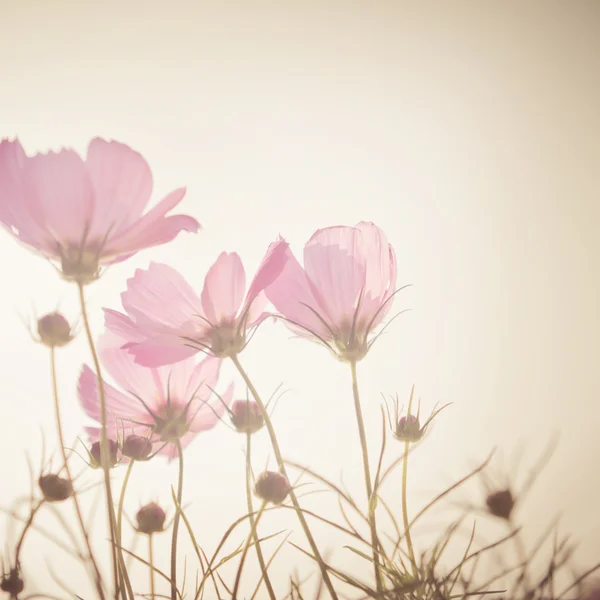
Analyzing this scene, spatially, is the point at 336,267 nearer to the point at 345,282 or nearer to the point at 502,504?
the point at 345,282

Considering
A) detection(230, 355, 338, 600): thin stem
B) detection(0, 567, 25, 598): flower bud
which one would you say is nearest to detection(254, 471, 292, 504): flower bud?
detection(230, 355, 338, 600): thin stem

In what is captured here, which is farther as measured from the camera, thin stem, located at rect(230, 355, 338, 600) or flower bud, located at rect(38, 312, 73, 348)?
flower bud, located at rect(38, 312, 73, 348)

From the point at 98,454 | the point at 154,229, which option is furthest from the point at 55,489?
the point at 154,229

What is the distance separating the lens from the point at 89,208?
234mm

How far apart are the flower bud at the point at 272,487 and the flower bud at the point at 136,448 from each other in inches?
2.5

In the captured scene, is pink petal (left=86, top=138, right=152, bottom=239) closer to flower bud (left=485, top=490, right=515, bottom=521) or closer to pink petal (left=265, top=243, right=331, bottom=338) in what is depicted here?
pink petal (left=265, top=243, right=331, bottom=338)

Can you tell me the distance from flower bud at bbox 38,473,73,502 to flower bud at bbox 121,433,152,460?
30 millimetres

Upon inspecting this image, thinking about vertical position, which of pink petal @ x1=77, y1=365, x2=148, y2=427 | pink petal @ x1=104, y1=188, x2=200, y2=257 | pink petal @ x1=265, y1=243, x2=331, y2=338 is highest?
pink petal @ x1=104, y1=188, x2=200, y2=257

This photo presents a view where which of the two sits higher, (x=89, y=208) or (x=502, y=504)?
(x=89, y=208)

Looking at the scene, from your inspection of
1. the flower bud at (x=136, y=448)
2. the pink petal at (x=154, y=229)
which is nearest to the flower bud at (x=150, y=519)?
the flower bud at (x=136, y=448)

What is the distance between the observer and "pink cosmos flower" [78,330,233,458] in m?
0.26

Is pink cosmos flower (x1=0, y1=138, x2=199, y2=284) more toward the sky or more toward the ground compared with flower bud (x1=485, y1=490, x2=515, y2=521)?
more toward the sky

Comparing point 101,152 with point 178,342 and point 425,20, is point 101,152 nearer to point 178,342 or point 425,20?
point 178,342

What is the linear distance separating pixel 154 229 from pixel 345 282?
0.33 feet
